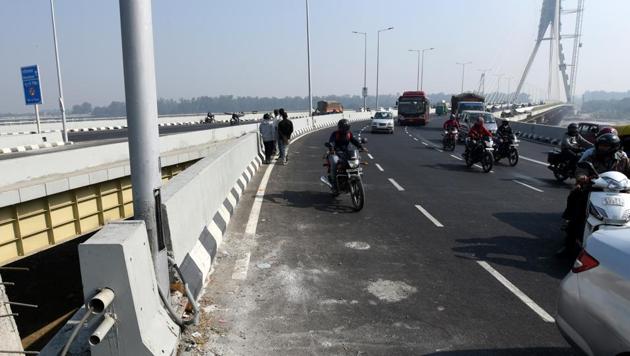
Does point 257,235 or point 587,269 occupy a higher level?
point 587,269

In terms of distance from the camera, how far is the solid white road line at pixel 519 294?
15.6 feet

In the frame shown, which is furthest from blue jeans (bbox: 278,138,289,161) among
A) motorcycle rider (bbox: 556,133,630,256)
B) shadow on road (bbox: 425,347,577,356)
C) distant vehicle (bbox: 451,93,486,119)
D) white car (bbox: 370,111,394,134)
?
distant vehicle (bbox: 451,93,486,119)

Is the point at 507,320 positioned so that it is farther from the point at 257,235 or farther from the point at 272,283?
the point at 257,235

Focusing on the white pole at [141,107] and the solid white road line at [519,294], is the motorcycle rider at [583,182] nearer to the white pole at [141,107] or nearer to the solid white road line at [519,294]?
the solid white road line at [519,294]

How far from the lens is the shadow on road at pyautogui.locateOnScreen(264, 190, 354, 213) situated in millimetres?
9904

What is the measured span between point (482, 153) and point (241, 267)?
39.4 ft

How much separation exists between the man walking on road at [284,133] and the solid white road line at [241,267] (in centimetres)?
1054

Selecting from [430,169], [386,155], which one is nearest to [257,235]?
[430,169]

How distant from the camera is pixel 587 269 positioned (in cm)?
340

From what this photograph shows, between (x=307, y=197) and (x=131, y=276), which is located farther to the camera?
(x=307, y=197)

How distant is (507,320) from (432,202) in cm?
601

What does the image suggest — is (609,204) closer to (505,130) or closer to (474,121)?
(505,130)

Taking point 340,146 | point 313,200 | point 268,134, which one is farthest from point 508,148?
point 313,200

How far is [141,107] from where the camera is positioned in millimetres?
3926
